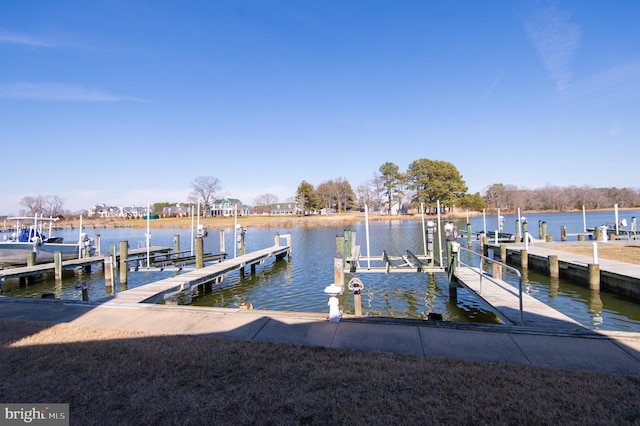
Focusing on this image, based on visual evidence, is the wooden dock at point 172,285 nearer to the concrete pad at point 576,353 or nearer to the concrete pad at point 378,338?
the concrete pad at point 378,338

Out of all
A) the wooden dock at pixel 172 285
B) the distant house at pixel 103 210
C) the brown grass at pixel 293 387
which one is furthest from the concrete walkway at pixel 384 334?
the distant house at pixel 103 210

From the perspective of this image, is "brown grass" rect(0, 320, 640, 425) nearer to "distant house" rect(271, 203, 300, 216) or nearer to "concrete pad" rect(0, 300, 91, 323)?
"concrete pad" rect(0, 300, 91, 323)

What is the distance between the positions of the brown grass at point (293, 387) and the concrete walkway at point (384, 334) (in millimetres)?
503

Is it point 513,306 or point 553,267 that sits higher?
point 513,306

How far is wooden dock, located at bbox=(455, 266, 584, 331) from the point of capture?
295 inches

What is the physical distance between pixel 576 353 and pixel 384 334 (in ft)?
9.85

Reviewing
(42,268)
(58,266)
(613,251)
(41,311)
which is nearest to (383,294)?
(41,311)

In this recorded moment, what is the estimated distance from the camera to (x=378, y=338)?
6.33 meters

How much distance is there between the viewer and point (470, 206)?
272ft

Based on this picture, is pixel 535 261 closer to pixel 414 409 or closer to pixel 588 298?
pixel 588 298

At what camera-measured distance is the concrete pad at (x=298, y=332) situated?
20.7ft

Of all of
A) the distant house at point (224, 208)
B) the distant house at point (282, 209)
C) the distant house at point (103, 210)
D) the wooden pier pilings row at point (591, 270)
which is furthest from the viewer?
the distant house at point (103, 210)

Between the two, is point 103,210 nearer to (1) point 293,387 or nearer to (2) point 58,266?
(2) point 58,266

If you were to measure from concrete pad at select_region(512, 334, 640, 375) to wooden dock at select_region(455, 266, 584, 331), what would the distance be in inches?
32.9
